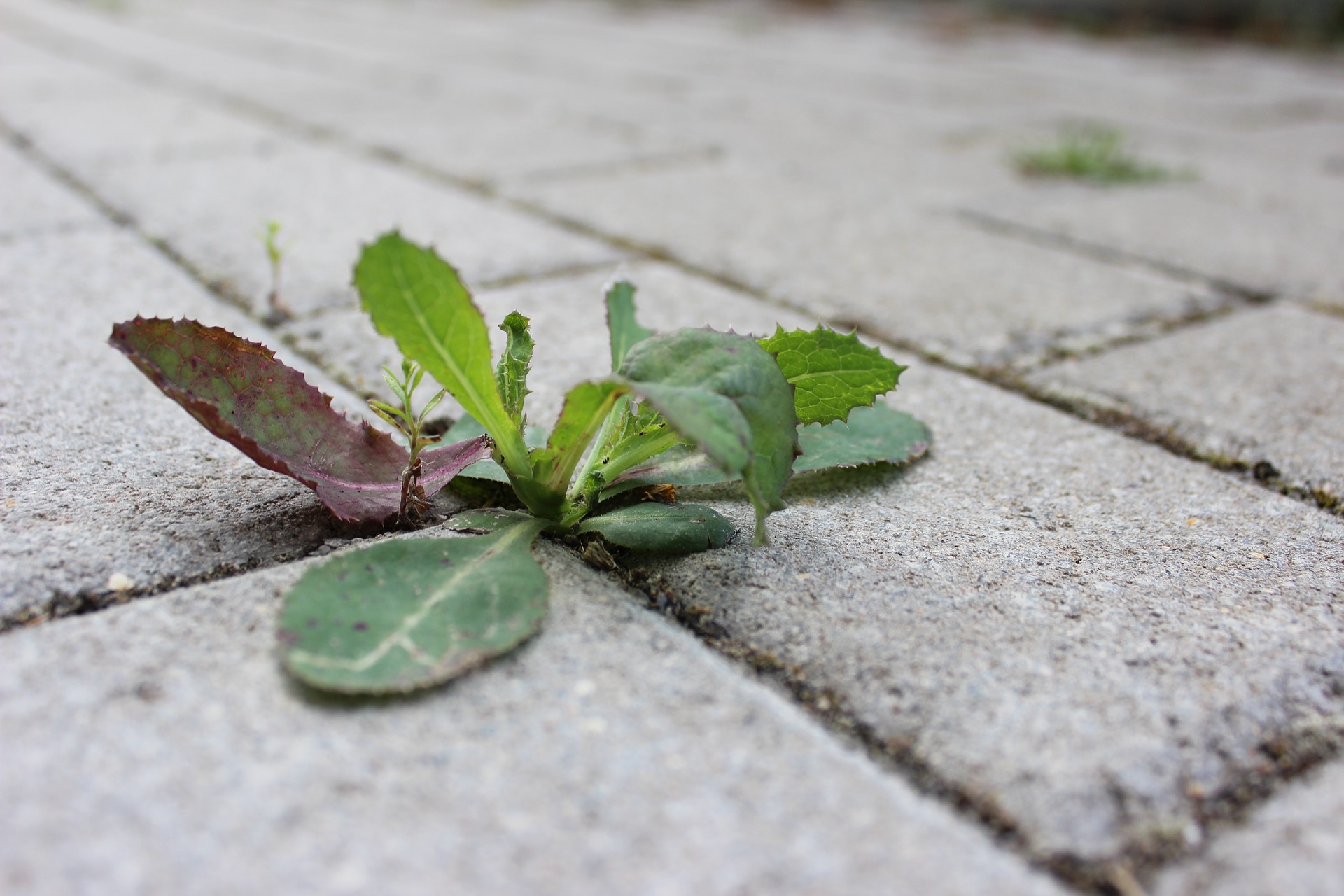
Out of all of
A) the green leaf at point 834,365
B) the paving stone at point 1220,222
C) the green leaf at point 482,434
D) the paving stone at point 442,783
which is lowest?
the paving stone at point 442,783

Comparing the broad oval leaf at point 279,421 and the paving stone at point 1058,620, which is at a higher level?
the broad oval leaf at point 279,421

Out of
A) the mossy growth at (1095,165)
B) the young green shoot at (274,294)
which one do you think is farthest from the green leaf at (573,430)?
the mossy growth at (1095,165)

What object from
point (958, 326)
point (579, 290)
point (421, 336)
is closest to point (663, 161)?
point (579, 290)

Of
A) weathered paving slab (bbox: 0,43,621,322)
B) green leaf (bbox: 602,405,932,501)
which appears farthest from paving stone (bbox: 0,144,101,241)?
green leaf (bbox: 602,405,932,501)

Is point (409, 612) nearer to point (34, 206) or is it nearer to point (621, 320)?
point (621, 320)

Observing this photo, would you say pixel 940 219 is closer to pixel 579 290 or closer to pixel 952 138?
pixel 579 290

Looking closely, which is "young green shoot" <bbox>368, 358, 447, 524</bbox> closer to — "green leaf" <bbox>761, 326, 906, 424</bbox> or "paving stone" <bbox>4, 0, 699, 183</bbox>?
"green leaf" <bbox>761, 326, 906, 424</bbox>

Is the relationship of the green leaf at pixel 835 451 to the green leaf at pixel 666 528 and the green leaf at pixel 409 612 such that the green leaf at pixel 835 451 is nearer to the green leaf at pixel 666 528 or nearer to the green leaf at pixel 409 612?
the green leaf at pixel 666 528
